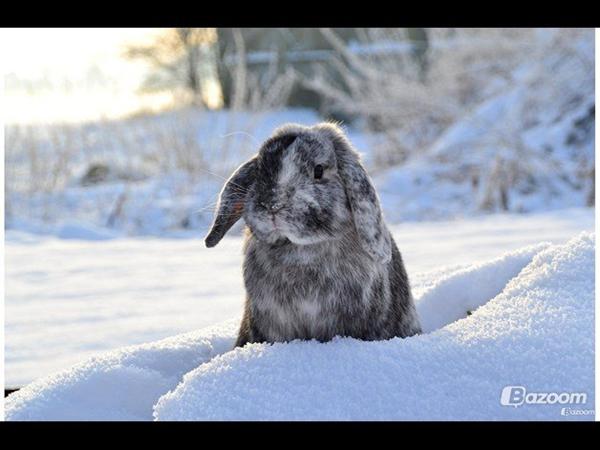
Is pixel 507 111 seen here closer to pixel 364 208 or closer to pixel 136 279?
pixel 136 279

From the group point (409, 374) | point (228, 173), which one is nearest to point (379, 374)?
point (409, 374)

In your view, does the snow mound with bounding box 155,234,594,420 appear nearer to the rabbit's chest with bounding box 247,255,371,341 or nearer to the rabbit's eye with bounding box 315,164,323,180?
the rabbit's chest with bounding box 247,255,371,341

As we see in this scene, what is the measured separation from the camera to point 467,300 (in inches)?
132

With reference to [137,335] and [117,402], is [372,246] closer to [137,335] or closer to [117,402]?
[117,402]

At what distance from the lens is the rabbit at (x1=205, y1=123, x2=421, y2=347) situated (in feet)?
8.54

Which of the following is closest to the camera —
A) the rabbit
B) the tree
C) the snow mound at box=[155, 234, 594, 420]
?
the snow mound at box=[155, 234, 594, 420]

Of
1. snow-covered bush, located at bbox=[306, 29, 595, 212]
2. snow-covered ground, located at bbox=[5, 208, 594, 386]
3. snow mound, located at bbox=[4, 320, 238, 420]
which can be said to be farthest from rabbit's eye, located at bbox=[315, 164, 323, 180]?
snow-covered bush, located at bbox=[306, 29, 595, 212]

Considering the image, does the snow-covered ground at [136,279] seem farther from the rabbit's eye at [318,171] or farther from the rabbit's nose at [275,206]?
the rabbit's nose at [275,206]

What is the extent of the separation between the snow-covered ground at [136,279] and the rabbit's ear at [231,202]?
1046mm

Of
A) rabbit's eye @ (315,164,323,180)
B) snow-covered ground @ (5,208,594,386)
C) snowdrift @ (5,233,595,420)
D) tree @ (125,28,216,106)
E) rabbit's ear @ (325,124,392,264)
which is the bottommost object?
snow-covered ground @ (5,208,594,386)

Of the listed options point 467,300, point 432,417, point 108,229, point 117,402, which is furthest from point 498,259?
point 108,229

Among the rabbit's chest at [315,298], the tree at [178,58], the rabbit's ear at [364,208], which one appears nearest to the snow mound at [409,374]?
the rabbit's chest at [315,298]

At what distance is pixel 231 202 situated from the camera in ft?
9.39

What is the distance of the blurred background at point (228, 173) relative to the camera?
185 inches
